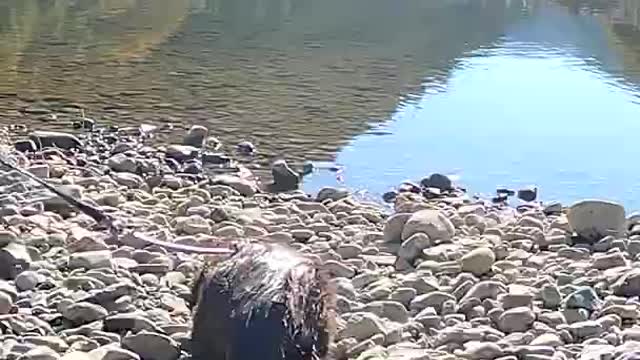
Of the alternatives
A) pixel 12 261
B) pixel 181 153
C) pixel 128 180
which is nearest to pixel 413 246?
pixel 12 261

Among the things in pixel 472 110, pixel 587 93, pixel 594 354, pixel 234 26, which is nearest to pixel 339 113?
pixel 472 110

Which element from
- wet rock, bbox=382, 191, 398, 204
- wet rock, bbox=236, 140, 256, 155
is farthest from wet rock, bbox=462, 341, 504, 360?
A: wet rock, bbox=236, 140, 256, 155

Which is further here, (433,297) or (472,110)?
(472,110)

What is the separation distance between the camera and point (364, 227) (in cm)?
1211

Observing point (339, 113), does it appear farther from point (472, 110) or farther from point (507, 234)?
point (507, 234)

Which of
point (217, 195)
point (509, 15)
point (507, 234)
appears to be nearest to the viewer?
point (507, 234)

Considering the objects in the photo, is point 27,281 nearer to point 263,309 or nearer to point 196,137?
point 263,309

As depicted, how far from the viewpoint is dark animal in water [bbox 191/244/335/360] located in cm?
595

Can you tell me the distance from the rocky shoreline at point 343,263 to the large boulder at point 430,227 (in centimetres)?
2

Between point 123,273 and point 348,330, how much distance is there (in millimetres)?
1899

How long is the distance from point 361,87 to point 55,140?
913cm

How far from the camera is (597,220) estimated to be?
1132 cm

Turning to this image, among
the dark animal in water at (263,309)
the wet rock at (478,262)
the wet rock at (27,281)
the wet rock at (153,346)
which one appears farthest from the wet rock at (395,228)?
the dark animal in water at (263,309)

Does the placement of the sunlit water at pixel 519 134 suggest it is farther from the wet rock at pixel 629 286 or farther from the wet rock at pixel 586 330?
the wet rock at pixel 586 330
